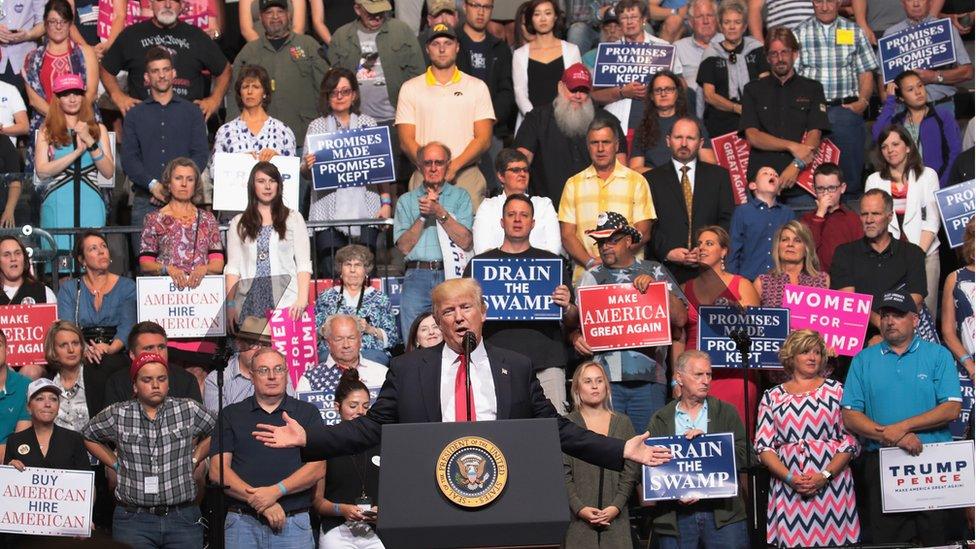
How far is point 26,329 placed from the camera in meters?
10.6

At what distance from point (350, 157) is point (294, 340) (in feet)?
6.37

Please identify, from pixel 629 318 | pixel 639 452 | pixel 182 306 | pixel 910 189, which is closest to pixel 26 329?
pixel 182 306

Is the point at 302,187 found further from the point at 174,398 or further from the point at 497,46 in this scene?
the point at 174,398

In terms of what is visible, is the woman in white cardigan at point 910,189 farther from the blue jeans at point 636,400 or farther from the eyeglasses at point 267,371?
the eyeglasses at point 267,371

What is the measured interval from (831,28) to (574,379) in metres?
5.61

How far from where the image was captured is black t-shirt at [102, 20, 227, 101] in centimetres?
1347

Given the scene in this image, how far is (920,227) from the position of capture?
1201 centimetres

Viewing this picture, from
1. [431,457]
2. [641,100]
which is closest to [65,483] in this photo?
[431,457]

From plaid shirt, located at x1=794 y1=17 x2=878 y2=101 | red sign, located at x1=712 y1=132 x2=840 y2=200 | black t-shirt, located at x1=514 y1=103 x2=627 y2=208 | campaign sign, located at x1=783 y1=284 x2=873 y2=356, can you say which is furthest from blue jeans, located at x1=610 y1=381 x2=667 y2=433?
plaid shirt, located at x1=794 y1=17 x2=878 y2=101

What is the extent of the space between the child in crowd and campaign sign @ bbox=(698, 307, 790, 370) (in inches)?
44.9

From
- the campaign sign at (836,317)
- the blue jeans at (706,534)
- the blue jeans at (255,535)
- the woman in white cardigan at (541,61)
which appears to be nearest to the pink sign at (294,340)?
the blue jeans at (255,535)

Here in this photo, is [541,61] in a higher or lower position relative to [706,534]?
higher

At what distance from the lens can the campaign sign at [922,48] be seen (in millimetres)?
13305

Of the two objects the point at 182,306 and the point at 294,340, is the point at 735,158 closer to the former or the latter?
the point at 294,340
